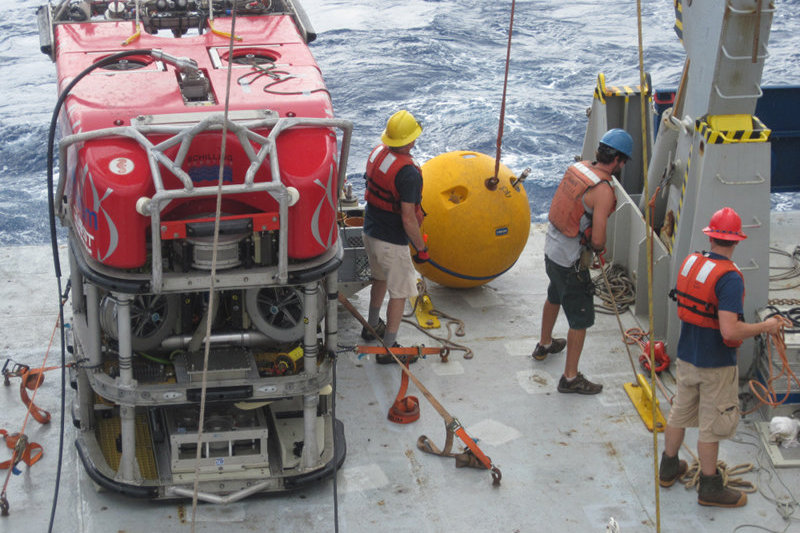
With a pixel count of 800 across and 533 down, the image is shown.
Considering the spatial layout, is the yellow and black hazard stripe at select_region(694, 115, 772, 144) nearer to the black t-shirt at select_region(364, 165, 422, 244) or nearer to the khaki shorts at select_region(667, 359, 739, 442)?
the khaki shorts at select_region(667, 359, 739, 442)

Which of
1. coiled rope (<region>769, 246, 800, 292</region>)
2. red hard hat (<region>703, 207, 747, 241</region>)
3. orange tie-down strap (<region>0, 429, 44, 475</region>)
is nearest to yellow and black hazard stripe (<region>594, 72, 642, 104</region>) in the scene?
coiled rope (<region>769, 246, 800, 292</region>)

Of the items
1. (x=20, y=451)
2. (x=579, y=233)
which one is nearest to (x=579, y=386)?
(x=579, y=233)

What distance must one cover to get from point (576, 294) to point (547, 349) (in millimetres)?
635

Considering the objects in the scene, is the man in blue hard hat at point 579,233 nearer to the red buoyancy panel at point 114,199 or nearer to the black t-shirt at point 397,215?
the black t-shirt at point 397,215

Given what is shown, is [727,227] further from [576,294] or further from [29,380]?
[29,380]

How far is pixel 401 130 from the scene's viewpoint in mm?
Result: 6637

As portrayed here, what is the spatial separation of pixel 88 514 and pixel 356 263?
9.14ft

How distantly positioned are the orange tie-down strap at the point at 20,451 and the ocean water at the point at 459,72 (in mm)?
6277

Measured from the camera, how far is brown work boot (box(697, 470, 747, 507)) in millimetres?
5734

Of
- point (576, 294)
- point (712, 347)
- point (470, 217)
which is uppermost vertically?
point (712, 347)

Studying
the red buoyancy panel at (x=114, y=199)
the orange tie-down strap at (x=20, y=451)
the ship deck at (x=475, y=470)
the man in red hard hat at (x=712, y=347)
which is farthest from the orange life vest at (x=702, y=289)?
the orange tie-down strap at (x=20, y=451)

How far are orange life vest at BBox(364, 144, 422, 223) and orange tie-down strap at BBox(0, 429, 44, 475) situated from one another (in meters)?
2.61

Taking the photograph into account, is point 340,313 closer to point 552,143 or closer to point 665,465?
point 665,465

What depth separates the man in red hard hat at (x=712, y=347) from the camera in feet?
17.6
